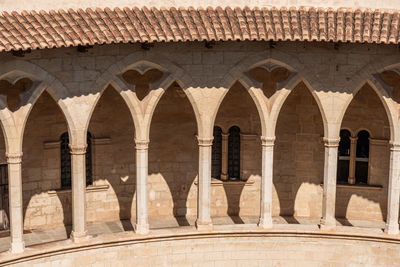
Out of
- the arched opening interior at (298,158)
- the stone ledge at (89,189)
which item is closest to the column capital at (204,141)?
the arched opening interior at (298,158)

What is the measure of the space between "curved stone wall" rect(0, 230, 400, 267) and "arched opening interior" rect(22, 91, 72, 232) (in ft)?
11.2

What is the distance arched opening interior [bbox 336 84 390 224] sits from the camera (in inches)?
1291

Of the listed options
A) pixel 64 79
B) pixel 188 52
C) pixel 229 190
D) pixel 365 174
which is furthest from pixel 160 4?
pixel 365 174

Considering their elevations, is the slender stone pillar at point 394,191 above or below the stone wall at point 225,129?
below

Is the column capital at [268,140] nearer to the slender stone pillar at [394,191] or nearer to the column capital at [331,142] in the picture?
the column capital at [331,142]

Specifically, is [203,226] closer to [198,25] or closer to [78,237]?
[78,237]

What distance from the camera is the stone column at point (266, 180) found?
29.9 m

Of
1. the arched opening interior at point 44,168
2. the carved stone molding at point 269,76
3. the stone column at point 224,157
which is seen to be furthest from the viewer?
the stone column at point 224,157

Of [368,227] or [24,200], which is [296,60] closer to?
[368,227]

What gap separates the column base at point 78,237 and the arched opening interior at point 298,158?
805cm

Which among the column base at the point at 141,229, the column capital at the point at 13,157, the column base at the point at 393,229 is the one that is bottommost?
the column base at the point at 141,229

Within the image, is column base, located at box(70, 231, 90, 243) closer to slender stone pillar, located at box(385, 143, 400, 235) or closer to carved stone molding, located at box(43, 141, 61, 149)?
carved stone molding, located at box(43, 141, 61, 149)

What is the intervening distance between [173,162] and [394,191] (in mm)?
8140

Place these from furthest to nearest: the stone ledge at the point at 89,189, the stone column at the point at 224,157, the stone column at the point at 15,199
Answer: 1. the stone column at the point at 224,157
2. the stone ledge at the point at 89,189
3. the stone column at the point at 15,199
